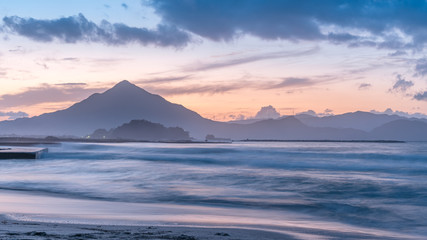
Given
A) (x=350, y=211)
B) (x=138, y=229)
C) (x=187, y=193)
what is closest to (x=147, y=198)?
(x=187, y=193)

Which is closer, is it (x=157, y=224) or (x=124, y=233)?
(x=124, y=233)

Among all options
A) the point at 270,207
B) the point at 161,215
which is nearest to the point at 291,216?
the point at 270,207

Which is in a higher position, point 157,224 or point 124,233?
point 124,233

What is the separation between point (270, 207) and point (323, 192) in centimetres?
538

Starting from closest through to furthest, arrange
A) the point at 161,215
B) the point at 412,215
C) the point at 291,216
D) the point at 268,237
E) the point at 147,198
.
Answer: the point at 268,237
the point at 161,215
the point at 291,216
the point at 412,215
the point at 147,198

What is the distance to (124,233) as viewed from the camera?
7914 millimetres

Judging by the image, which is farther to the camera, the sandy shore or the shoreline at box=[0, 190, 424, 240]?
the shoreline at box=[0, 190, 424, 240]

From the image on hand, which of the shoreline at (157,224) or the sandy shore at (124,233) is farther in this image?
the shoreline at (157,224)

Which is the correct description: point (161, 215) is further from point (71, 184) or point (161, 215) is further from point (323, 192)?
point (71, 184)

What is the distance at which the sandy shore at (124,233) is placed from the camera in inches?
281

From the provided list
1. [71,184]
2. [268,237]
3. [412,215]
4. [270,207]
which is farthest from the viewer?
[71,184]

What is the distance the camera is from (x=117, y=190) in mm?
20156

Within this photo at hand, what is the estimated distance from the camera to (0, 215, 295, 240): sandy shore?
23.4 feet

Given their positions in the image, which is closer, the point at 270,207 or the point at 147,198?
the point at 270,207
